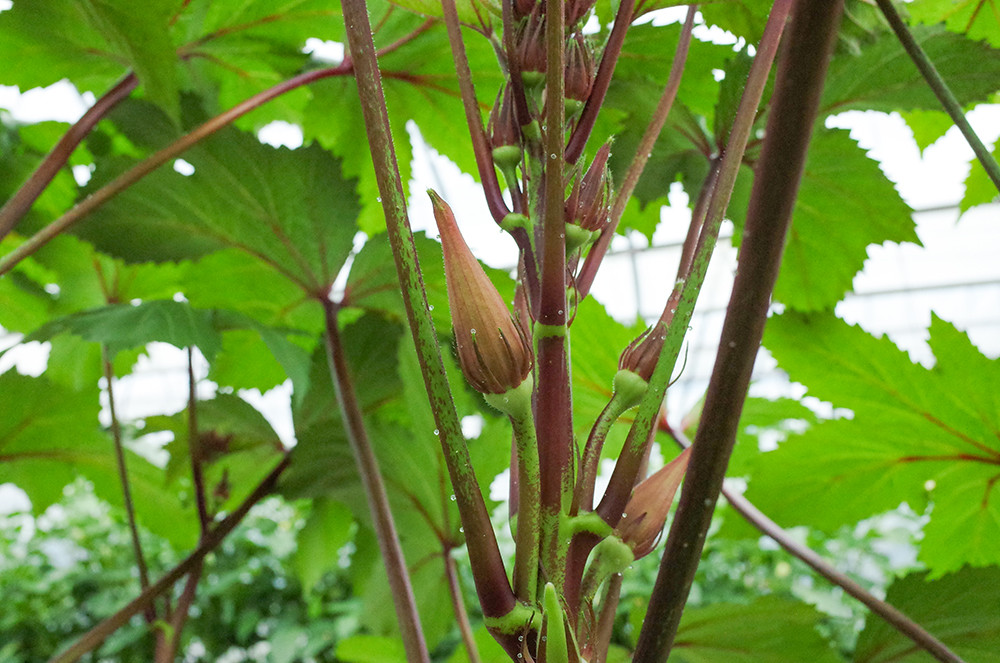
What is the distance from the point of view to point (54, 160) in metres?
0.39

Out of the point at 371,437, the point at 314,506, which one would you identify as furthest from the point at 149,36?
the point at 314,506

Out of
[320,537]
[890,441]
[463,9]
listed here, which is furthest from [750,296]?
[320,537]

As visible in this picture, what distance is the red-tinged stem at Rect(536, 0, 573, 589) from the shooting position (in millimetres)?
177

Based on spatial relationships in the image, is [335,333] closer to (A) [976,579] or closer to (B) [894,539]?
(A) [976,579]

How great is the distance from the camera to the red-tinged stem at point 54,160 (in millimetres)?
370

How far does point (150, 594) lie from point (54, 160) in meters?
0.24

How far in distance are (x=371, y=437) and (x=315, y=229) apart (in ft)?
0.42

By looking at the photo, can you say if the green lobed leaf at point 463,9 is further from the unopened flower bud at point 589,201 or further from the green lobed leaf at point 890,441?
the green lobed leaf at point 890,441

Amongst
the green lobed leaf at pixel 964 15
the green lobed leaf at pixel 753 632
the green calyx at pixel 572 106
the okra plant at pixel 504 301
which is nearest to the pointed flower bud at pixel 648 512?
the okra plant at pixel 504 301

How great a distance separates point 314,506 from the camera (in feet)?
2.01

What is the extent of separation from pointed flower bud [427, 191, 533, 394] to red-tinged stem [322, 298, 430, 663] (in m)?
0.18

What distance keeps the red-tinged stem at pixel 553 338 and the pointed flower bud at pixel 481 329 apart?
16 millimetres

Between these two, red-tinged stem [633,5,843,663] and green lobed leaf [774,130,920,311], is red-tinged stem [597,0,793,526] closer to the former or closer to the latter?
red-tinged stem [633,5,843,663]

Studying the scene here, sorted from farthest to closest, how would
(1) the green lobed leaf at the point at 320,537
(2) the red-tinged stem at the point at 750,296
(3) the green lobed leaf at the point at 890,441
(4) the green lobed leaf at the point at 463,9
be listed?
(1) the green lobed leaf at the point at 320,537, (3) the green lobed leaf at the point at 890,441, (4) the green lobed leaf at the point at 463,9, (2) the red-tinged stem at the point at 750,296
